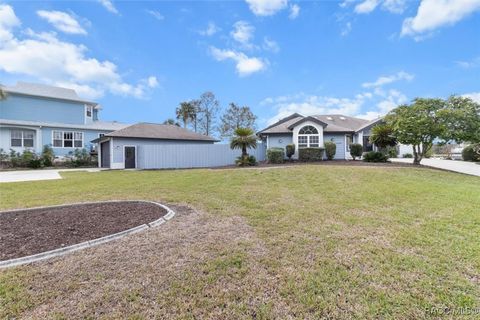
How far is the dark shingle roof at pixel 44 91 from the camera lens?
23609mm

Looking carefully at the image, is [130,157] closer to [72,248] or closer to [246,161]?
[246,161]

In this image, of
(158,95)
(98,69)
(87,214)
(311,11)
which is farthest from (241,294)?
(158,95)

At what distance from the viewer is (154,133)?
2258 cm

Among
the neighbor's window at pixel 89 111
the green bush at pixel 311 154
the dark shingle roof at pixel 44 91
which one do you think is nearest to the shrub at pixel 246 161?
the green bush at pixel 311 154

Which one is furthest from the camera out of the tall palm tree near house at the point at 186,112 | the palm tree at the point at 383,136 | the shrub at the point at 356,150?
the tall palm tree near house at the point at 186,112

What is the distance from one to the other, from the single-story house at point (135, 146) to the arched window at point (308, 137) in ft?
31.4

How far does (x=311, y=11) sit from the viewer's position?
1202 cm

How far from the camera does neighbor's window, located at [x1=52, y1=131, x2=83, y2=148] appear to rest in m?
23.7

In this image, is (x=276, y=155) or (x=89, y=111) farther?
(x=89, y=111)

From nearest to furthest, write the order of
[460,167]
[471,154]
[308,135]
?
[460,167], [308,135], [471,154]

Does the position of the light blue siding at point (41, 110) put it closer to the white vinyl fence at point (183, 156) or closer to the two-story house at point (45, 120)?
the two-story house at point (45, 120)

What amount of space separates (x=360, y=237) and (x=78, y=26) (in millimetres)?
15413

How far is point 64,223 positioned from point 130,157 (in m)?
16.9

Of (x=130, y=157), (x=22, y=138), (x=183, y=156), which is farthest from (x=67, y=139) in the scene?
(x=183, y=156)
